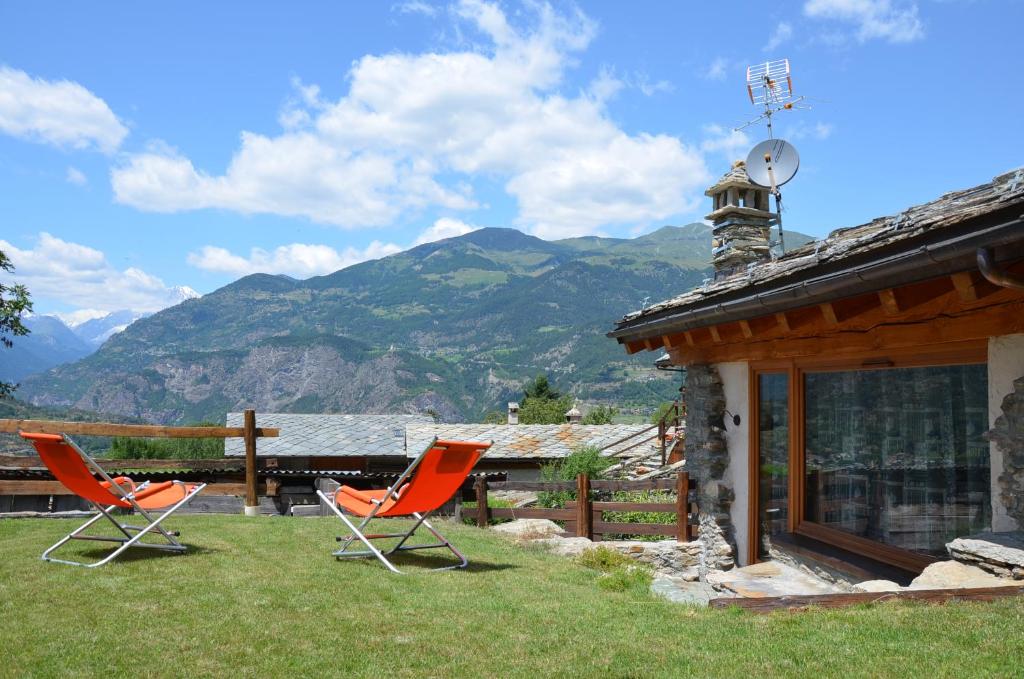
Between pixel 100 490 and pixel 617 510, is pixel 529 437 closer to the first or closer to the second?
pixel 617 510

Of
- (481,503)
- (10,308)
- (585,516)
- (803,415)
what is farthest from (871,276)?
(10,308)

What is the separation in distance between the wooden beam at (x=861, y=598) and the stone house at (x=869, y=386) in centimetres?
78

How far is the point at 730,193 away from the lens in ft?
38.4

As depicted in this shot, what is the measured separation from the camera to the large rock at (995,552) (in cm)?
438

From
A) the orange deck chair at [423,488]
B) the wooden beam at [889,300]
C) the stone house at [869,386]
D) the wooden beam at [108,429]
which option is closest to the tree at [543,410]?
the wooden beam at [108,429]

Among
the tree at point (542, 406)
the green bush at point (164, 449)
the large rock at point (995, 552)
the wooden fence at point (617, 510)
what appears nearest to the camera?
the large rock at point (995, 552)

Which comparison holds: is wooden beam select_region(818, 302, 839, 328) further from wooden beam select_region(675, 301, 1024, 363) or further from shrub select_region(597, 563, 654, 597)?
shrub select_region(597, 563, 654, 597)

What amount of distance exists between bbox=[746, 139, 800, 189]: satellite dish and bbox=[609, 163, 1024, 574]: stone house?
3.58 metres

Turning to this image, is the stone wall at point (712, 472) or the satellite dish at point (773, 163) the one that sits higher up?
the satellite dish at point (773, 163)

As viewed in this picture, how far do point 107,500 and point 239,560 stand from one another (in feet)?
3.64

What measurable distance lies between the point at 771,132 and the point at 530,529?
697 cm

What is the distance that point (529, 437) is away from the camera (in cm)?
2620

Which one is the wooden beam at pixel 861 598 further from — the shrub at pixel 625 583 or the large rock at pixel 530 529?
the large rock at pixel 530 529

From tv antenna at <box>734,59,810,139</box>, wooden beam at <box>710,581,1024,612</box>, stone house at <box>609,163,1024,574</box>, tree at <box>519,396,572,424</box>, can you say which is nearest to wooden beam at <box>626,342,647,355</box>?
stone house at <box>609,163,1024,574</box>
